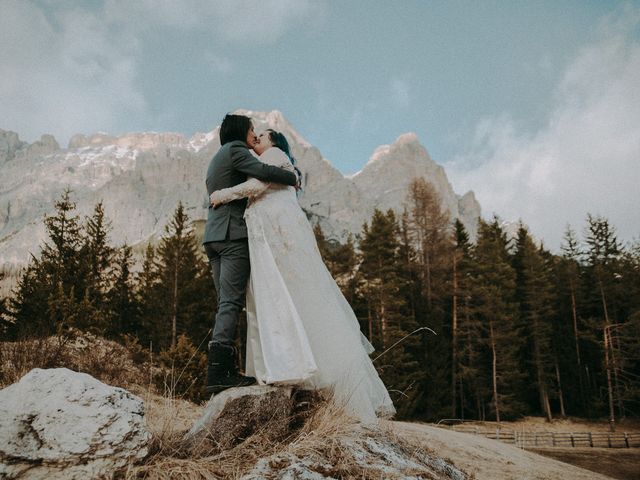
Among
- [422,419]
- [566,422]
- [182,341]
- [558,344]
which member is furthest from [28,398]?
[558,344]

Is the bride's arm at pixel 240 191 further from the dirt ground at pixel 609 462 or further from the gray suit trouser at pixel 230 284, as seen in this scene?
the dirt ground at pixel 609 462

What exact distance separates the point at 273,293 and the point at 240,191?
2.79 ft

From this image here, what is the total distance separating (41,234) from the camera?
14988 cm

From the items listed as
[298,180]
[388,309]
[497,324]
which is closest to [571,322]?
[497,324]

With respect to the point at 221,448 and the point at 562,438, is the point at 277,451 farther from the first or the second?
the point at 562,438

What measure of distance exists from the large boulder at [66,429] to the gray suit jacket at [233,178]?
1.38m

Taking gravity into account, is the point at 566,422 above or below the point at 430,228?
below

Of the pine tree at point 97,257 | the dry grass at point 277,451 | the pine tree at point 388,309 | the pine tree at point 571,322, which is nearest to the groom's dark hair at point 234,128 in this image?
the dry grass at point 277,451

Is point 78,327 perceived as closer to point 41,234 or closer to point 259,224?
point 259,224

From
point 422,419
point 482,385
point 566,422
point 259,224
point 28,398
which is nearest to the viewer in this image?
point 28,398

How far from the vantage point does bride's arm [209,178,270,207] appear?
130 inches

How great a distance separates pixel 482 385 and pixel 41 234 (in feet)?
548

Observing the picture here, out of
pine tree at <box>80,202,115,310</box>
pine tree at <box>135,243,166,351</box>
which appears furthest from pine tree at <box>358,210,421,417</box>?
pine tree at <box>80,202,115,310</box>

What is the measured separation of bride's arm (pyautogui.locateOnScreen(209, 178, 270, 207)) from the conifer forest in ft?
53.5
